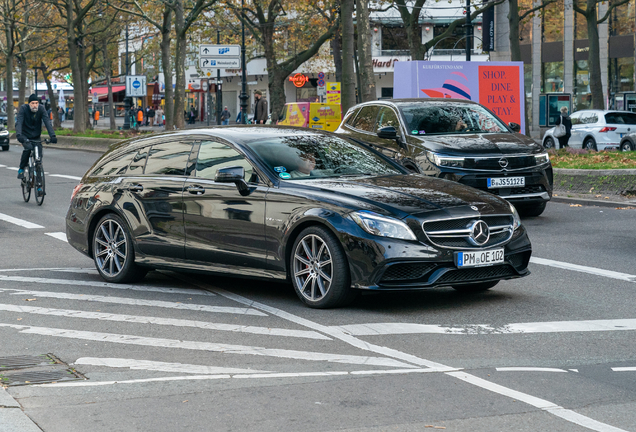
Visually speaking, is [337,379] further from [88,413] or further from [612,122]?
[612,122]

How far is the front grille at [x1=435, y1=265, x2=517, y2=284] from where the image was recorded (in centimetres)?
728

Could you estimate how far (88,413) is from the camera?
490 centimetres

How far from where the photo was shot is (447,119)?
559 inches

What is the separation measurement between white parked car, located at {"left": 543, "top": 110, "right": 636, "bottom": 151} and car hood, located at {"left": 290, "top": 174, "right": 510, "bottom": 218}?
22.3 meters

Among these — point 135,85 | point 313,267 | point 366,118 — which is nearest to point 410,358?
point 313,267

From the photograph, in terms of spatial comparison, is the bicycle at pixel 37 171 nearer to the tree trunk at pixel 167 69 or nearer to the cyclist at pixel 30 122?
the cyclist at pixel 30 122

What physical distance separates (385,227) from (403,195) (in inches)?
18.0

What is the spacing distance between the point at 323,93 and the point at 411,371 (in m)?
53.0

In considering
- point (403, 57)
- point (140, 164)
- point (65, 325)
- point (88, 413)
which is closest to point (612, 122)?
point (140, 164)

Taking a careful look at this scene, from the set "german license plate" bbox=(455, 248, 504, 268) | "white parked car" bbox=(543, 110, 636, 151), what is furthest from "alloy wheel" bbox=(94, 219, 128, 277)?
"white parked car" bbox=(543, 110, 636, 151)

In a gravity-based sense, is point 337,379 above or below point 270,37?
below

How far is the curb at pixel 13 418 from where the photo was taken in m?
4.61

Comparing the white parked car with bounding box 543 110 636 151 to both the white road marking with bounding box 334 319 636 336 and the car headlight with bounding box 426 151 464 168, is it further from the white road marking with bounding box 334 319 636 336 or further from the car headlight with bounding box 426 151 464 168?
the white road marking with bounding box 334 319 636 336

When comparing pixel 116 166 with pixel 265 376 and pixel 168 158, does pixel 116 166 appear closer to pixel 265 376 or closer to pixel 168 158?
pixel 168 158
